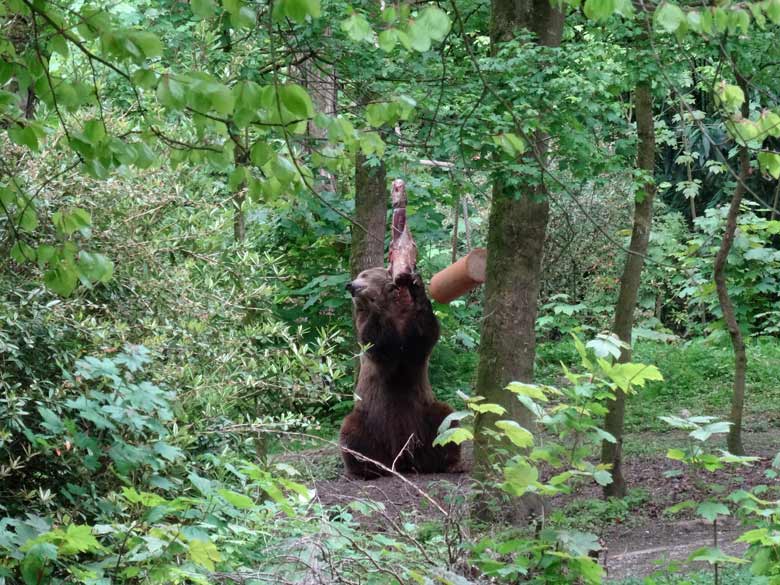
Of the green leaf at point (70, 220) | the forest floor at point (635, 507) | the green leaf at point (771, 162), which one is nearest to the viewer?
the green leaf at point (771, 162)

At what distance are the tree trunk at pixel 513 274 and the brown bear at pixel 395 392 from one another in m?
2.13

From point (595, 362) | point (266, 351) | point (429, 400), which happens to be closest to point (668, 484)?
point (429, 400)

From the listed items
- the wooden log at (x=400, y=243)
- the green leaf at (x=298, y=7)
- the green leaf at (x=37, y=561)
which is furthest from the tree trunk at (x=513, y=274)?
the green leaf at (x=298, y=7)

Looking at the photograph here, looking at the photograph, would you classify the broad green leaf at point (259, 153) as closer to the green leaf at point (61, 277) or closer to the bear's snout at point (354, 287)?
the green leaf at point (61, 277)

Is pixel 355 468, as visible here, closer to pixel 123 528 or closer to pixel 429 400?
pixel 429 400

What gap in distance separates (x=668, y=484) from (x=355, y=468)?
302 centimetres

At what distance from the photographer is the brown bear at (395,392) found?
30.6ft

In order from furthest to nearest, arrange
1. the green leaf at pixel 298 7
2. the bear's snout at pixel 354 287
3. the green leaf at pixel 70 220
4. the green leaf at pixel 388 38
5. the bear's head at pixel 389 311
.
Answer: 1. the bear's head at pixel 389 311
2. the bear's snout at pixel 354 287
3. the green leaf at pixel 70 220
4. the green leaf at pixel 388 38
5. the green leaf at pixel 298 7

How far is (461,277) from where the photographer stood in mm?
8203

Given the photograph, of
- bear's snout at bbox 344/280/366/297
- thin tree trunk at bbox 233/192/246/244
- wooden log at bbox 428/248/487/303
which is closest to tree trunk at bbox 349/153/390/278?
bear's snout at bbox 344/280/366/297

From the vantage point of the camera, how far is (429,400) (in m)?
10.1

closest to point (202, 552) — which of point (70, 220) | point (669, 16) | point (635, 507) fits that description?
point (70, 220)

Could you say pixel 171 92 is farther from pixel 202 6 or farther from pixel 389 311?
pixel 389 311

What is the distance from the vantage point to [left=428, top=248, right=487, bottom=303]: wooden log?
7.97 metres
